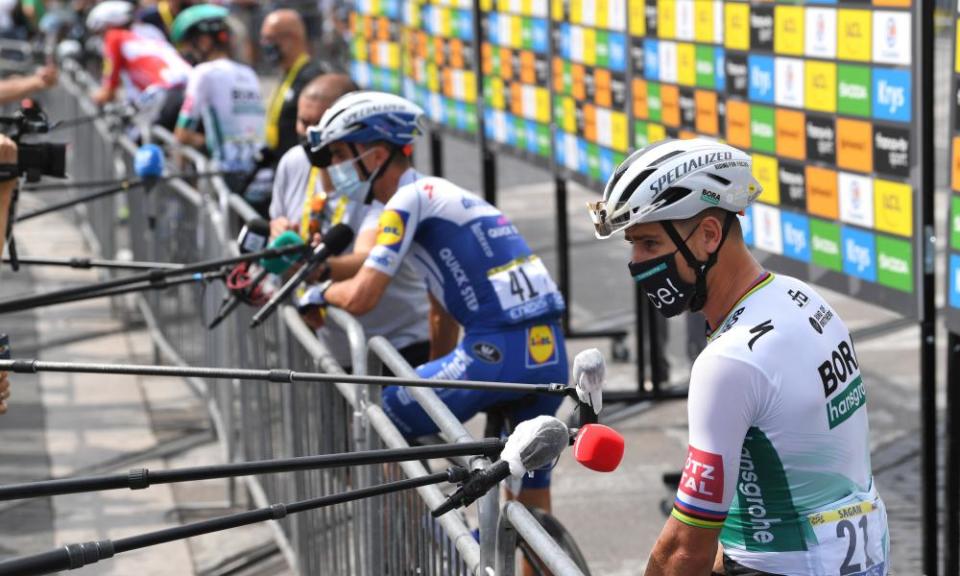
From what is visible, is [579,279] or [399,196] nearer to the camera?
[399,196]

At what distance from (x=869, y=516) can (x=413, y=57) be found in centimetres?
1047

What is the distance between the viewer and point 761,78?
277 inches

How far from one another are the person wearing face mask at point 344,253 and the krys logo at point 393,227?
43cm

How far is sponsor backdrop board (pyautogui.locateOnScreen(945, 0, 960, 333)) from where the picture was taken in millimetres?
5367

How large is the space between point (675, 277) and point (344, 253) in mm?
3401

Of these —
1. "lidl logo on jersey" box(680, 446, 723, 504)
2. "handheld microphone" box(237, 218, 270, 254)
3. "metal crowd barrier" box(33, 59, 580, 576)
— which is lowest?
"metal crowd barrier" box(33, 59, 580, 576)

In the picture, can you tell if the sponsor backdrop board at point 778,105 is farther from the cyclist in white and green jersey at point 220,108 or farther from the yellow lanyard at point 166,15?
the yellow lanyard at point 166,15

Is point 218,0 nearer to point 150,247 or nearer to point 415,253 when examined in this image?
point 150,247

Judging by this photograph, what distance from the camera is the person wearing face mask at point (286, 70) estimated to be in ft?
31.0

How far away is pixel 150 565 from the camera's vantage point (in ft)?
23.5

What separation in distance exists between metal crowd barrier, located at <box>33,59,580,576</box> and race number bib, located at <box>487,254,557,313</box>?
613mm

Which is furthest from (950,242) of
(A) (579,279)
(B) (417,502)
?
(A) (579,279)

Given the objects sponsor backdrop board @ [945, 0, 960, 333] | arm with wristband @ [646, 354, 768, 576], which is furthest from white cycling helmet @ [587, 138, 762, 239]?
sponsor backdrop board @ [945, 0, 960, 333]

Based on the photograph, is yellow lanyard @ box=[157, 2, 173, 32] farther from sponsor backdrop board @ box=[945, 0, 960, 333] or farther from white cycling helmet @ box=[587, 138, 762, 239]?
white cycling helmet @ box=[587, 138, 762, 239]
